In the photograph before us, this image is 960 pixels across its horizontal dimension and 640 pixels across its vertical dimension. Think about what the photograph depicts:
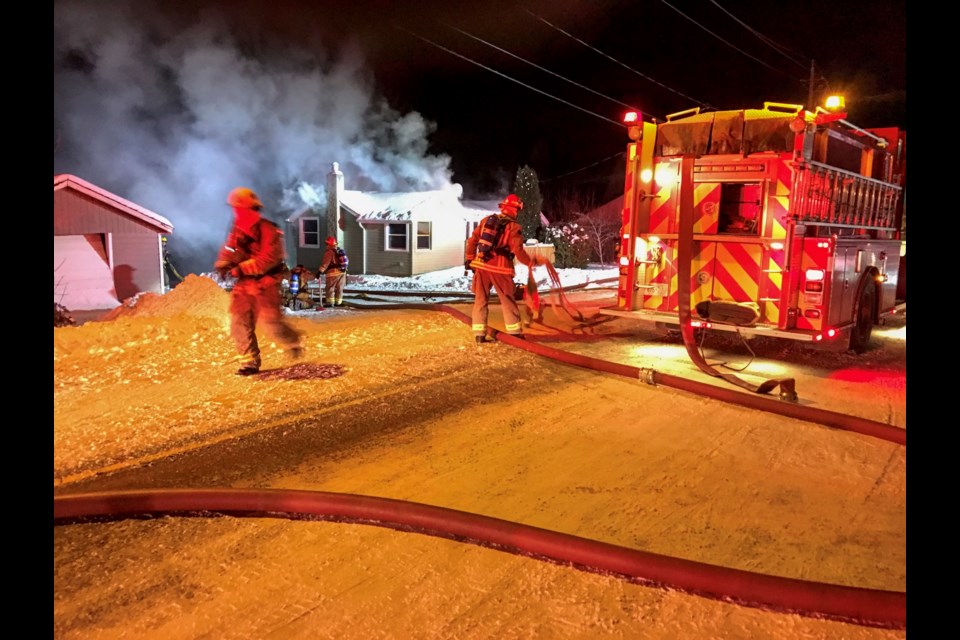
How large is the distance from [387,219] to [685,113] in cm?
2051

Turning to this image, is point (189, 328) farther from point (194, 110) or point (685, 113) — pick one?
point (194, 110)

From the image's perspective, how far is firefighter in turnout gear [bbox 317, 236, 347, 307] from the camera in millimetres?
14586

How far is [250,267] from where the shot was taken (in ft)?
22.3

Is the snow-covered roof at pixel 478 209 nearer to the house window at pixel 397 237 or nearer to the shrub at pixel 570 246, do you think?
the house window at pixel 397 237

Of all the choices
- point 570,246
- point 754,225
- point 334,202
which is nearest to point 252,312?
point 754,225

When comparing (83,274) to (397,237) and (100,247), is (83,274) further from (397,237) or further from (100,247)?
(397,237)

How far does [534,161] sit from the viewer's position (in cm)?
6631

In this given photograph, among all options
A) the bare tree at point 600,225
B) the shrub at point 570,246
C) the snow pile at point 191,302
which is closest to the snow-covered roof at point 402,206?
the shrub at point 570,246

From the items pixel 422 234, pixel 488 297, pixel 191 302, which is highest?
pixel 422 234

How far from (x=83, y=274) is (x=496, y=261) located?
15416 mm

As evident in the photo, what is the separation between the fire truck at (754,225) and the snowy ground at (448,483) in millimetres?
853

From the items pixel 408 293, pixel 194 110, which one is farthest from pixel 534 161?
A: pixel 408 293

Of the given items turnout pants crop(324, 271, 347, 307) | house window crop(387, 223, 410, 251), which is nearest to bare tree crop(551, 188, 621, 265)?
house window crop(387, 223, 410, 251)

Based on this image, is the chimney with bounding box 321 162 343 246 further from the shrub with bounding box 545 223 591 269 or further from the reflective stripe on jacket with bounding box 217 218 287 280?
the reflective stripe on jacket with bounding box 217 218 287 280
